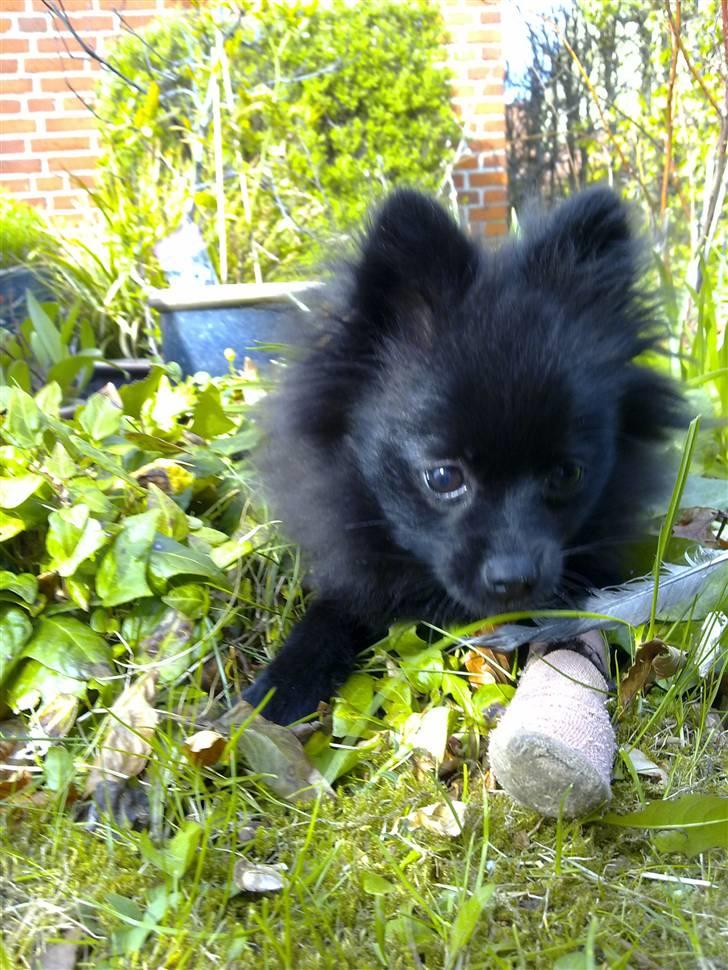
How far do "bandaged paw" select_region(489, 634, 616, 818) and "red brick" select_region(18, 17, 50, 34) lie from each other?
6970 mm

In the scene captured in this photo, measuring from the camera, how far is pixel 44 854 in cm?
146

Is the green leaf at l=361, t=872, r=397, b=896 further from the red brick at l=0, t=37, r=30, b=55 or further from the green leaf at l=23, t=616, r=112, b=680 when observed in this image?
the red brick at l=0, t=37, r=30, b=55

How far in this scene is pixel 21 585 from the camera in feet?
6.08

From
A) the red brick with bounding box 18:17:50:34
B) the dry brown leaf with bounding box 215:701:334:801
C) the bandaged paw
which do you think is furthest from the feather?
the red brick with bounding box 18:17:50:34

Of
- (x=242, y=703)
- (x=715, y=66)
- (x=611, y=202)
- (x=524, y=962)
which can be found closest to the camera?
(x=524, y=962)

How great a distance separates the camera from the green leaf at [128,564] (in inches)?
74.3

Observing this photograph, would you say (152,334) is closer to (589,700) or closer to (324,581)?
(324,581)

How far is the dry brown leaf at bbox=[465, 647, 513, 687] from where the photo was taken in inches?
74.5

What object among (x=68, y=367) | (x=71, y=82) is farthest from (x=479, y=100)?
(x=68, y=367)

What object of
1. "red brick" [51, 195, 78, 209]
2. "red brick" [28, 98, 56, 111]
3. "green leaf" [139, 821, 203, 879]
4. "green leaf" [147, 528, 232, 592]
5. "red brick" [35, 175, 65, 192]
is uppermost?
"red brick" [28, 98, 56, 111]

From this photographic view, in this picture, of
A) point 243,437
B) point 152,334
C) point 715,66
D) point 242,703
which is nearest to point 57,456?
point 243,437

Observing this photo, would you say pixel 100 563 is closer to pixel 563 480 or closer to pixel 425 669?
pixel 425 669

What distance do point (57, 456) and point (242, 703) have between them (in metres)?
0.77

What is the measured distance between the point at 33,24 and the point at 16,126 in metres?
0.77
